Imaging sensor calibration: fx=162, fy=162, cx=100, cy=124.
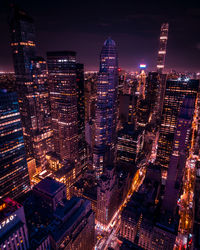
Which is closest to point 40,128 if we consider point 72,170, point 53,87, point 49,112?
point 49,112

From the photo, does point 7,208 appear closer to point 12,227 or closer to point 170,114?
point 12,227

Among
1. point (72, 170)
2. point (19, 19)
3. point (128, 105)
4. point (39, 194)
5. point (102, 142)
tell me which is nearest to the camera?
point (39, 194)

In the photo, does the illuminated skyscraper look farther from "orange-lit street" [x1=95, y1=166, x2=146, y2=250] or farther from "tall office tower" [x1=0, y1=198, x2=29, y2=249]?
"tall office tower" [x1=0, y1=198, x2=29, y2=249]

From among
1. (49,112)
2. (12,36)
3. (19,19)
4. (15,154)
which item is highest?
(19,19)

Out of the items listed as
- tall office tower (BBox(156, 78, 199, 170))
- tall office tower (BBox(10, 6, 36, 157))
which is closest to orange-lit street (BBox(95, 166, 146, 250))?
tall office tower (BBox(156, 78, 199, 170))

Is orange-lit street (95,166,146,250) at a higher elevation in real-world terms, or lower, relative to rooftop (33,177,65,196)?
lower

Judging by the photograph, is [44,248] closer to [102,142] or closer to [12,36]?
[102,142]
